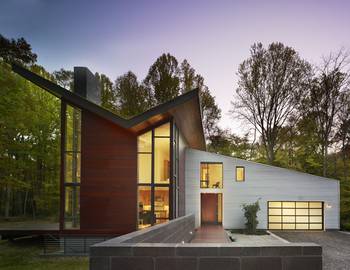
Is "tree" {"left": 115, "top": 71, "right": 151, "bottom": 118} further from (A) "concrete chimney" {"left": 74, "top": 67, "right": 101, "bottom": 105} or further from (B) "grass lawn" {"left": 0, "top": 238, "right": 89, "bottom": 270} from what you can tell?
(B) "grass lawn" {"left": 0, "top": 238, "right": 89, "bottom": 270}

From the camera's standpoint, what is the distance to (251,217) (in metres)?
17.3

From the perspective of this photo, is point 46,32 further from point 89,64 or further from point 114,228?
point 114,228

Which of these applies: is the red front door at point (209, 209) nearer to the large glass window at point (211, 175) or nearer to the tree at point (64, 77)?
the large glass window at point (211, 175)

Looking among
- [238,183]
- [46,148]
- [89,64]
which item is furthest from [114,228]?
[89,64]

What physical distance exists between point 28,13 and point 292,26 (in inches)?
661

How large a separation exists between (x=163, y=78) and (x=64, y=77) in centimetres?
755

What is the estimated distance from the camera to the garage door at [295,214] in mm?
18500

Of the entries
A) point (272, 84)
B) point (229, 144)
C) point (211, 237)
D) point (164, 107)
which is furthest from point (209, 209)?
point (229, 144)

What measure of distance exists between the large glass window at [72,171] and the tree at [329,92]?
15.7 m

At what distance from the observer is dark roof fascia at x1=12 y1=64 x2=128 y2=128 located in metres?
11.5

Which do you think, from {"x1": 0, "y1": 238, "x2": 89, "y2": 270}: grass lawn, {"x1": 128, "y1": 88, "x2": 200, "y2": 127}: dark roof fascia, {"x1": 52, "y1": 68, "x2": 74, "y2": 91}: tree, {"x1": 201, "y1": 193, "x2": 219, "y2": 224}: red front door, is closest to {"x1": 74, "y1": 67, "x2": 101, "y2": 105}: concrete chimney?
{"x1": 128, "y1": 88, "x2": 200, "y2": 127}: dark roof fascia

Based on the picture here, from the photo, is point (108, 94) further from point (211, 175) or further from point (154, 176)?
point (154, 176)

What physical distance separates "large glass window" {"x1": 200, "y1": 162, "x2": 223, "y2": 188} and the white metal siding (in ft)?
1.62

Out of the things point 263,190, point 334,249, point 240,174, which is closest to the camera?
point 334,249
